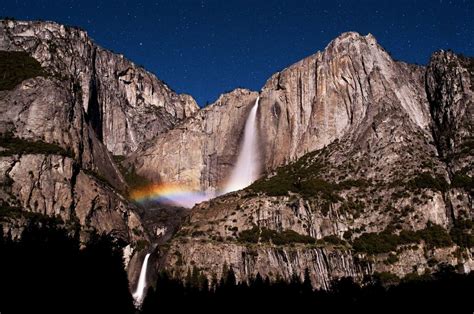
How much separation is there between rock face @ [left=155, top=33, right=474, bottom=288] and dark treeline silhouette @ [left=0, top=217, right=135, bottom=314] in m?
40.6

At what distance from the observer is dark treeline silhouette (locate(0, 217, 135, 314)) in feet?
166

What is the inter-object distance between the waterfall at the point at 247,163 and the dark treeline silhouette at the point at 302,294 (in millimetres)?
55221

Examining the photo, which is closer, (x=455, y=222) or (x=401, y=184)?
(x=455, y=222)

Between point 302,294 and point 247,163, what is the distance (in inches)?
2600

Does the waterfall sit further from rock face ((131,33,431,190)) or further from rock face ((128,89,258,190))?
rock face ((131,33,431,190))

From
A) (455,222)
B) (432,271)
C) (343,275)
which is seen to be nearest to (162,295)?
(343,275)

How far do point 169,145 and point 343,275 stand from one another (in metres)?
→ 77.1

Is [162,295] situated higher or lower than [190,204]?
lower

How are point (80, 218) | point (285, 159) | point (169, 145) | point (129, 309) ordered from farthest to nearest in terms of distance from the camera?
1. point (169, 145)
2. point (285, 159)
3. point (80, 218)
4. point (129, 309)

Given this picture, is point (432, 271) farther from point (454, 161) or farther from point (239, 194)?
point (239, 194)

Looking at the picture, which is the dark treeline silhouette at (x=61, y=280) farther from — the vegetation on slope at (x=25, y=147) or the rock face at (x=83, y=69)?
the rock face at (x=83, y=69)

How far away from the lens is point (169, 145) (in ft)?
563

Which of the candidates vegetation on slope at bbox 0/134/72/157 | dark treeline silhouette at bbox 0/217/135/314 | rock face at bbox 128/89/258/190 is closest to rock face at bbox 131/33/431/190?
rock face at bbox 128/89/258/190

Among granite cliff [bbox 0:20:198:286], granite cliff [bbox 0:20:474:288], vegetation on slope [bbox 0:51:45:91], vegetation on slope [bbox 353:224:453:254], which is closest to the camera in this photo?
vegetation on slope [bbox 353:224:453:254]
